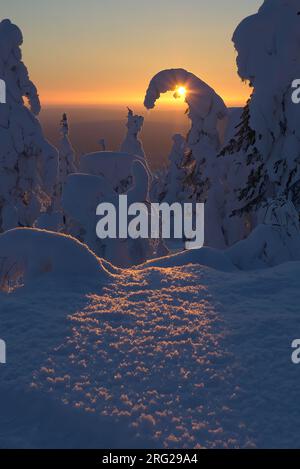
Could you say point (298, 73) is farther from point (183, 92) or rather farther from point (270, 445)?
point (270, 445)

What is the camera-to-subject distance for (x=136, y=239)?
13438 mm

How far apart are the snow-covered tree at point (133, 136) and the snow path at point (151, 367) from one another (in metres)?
29.1

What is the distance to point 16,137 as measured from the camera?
59.9 ft

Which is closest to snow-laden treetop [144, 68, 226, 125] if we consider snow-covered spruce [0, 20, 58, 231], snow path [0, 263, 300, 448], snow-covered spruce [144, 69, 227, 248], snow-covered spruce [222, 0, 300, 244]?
snow-covered spruce [144, 69, 227, 248]

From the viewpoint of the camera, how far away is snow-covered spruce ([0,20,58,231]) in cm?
1809

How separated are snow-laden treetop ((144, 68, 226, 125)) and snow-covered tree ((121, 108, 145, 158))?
58.2 feet

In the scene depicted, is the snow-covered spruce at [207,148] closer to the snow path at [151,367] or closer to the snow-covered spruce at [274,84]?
the snow-covered spruce at [274,84]

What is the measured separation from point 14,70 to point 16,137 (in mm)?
2521

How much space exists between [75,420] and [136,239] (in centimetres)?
1051

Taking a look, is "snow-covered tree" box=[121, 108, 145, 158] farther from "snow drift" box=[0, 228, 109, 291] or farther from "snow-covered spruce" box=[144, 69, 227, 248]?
"snow drift" box=[0, 228, 109, 291]

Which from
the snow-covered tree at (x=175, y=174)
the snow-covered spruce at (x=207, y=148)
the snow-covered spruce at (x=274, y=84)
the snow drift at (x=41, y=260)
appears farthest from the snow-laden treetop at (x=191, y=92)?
the snow-covered tree at (x=175, y=174)

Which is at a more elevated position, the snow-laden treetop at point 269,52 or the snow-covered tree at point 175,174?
the snow-covered tree at point 175,174

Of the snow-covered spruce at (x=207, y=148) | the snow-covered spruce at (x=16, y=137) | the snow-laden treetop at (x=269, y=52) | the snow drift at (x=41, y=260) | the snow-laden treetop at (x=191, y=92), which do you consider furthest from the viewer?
the snow-covered spruce at (x=16, y=137)

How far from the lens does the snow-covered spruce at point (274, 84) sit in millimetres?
10391
